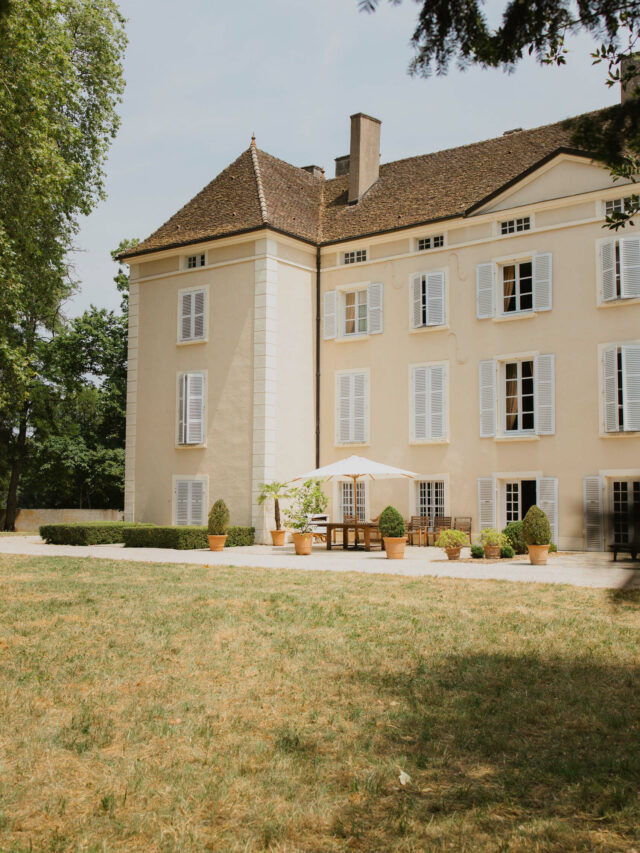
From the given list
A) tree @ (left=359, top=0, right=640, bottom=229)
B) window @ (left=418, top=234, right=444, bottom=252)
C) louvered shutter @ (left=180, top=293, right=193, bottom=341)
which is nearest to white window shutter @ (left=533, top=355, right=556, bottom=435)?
window @ (left=418, top=234, right=444, bottom=252)

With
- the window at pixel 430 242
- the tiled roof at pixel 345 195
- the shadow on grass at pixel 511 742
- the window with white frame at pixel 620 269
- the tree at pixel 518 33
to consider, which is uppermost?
the tiled roof at pixel 345 195

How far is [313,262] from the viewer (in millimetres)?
25344

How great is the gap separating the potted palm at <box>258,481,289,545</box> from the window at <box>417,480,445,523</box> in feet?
11.7

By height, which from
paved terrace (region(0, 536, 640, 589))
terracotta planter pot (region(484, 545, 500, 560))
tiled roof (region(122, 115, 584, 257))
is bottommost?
paved terrace (region(0, 536, 640, 589))

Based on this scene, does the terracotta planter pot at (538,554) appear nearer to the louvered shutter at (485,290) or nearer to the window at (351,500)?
the louvered shutter at (485,290)

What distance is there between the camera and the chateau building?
20.5 metres

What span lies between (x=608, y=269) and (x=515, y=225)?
2.99 m

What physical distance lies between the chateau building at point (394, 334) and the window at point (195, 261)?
72 mm

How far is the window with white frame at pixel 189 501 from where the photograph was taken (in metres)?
24.2

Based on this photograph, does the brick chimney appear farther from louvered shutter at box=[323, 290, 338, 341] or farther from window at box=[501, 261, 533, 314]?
window at box=[501, 261, 533, 314]

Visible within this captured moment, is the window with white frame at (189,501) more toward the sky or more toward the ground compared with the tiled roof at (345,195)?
more toward the ground

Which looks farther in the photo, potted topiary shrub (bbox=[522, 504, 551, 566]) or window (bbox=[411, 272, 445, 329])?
window (bbox=[411, 272, 445, 329])

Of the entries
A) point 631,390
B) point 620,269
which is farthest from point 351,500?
point 620,269

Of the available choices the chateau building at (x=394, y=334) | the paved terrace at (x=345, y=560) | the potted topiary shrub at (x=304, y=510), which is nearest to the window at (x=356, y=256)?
the chateau building at (x=394, y=334)
